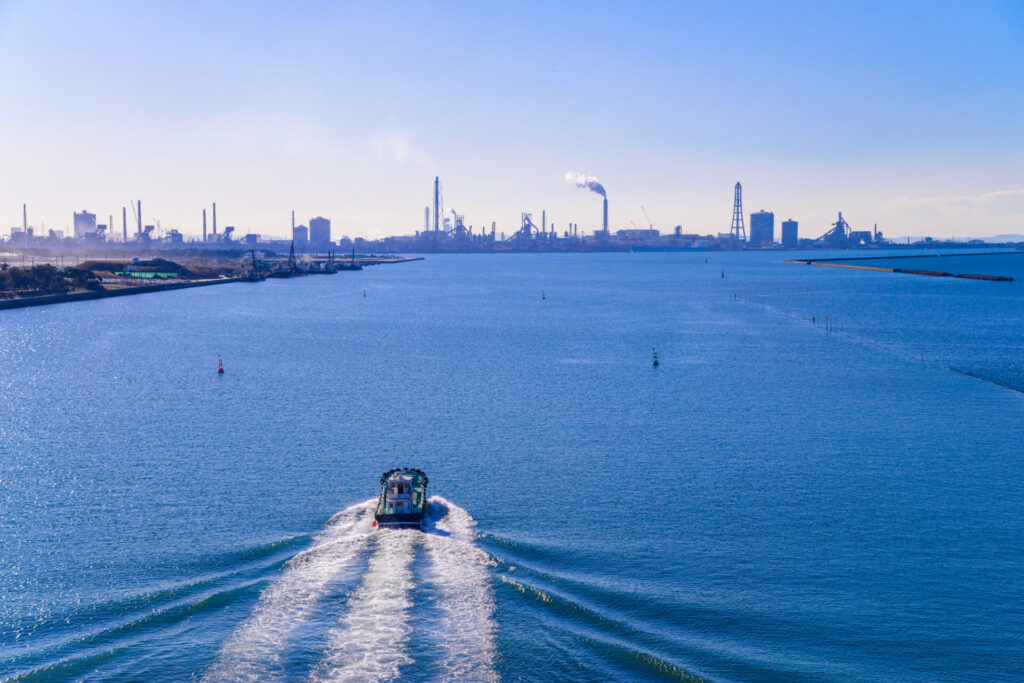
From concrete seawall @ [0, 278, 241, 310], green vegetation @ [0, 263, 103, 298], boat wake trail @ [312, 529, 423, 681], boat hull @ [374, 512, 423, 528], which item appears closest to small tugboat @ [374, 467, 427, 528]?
boat hull @ [374, 512, 423, 528]

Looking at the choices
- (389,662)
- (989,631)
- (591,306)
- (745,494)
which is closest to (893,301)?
(591,306)

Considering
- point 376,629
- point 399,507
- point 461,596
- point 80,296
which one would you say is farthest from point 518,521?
point 80,296

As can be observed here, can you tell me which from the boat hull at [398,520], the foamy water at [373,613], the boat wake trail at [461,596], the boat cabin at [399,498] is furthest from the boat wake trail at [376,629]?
the boat cabin at [399,498]

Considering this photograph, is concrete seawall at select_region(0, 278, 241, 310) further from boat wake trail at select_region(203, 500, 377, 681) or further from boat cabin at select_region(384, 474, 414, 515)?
boat wake trail at select_region(203, 500, 377, 681)

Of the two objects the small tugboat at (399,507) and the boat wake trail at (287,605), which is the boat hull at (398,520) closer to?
the small tugboat at (399,507)

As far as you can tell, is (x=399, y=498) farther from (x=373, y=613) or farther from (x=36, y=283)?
(x=36, y=283)
